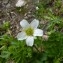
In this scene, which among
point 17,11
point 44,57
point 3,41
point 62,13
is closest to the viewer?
point 44,57

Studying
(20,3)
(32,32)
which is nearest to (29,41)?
(32,32)

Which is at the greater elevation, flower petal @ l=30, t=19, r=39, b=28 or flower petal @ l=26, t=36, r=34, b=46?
flower petal @ l=30, t=19, r=39, b=28

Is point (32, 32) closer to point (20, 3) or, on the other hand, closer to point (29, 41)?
point (29, 41)

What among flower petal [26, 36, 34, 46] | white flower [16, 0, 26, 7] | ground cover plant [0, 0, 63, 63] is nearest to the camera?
flower petal [26, 36, 34, 46]

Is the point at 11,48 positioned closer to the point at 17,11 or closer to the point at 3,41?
the point at 3,41

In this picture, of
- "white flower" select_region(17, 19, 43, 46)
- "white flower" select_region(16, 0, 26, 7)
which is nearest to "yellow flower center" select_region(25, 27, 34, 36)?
"white flower" select_region(17, 19, 43, 46)

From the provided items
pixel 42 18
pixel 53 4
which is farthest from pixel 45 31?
pixel 53 4

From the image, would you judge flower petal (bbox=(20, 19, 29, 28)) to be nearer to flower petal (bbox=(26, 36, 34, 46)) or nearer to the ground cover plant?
the ground cover plant

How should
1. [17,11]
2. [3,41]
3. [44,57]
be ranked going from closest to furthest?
[44,57]
[3,41]
[17,11]

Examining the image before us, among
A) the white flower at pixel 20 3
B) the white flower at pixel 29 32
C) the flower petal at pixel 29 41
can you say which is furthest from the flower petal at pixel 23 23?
the white flower at pixel 20 3
